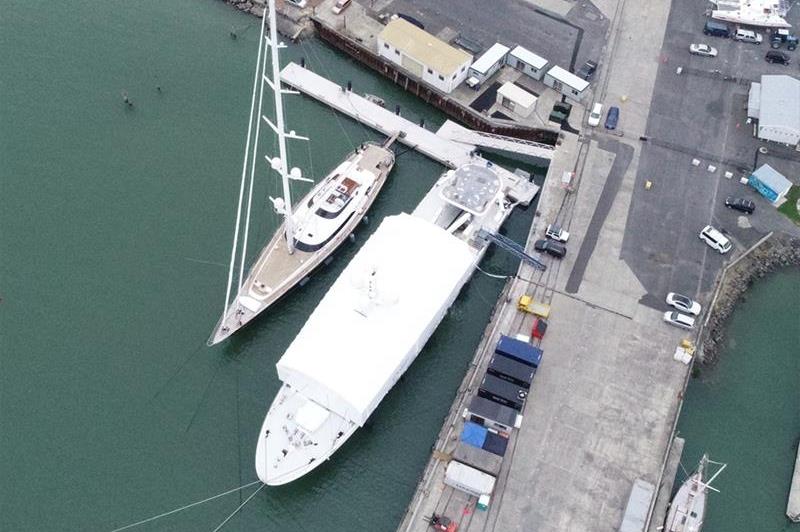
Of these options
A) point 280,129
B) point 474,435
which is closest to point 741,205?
point 474,435

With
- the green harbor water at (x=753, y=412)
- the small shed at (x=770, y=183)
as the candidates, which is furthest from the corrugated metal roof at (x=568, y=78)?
the green harbor water at (x=753, y=412)

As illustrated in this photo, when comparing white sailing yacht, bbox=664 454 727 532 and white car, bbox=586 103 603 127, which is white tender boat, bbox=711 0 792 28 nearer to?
white car, bbox=586 103 603 127

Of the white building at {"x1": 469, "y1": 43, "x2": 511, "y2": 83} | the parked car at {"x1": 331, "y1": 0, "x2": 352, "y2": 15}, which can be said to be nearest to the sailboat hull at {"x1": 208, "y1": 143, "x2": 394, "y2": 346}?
the white building at {"x1": 469, "y1": 43, "x2": 511, "y2": 83}

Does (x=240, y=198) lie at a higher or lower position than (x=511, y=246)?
lower

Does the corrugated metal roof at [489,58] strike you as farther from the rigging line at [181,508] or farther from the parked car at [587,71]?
the rigging line at [181,508]

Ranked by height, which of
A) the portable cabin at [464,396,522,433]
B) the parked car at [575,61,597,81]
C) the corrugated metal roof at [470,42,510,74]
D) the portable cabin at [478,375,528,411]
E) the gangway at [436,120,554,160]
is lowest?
the portable cabin at [464,396,522,433]

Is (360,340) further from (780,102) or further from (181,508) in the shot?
(780,102)

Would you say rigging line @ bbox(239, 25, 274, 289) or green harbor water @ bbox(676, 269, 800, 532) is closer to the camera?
green harbor water @ bbox(676, 269, 800, 532)
